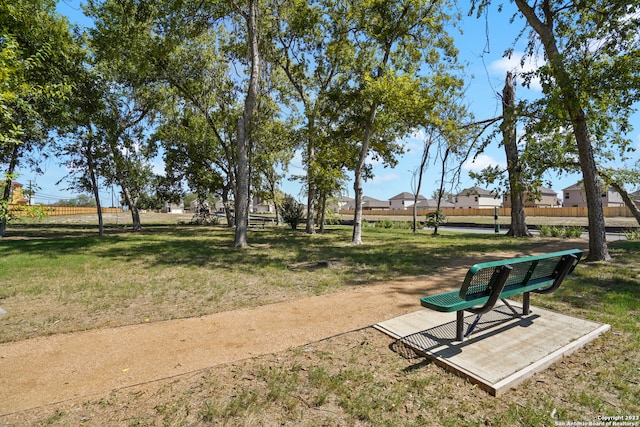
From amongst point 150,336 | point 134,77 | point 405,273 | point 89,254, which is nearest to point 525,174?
point 405,273

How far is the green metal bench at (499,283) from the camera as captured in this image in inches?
144

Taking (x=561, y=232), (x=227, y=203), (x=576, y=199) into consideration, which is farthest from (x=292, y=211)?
(x=576, y=199)

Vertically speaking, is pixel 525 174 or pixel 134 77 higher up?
pixel 134 77

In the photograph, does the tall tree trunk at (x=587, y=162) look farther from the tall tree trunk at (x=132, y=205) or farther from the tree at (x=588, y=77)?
the tall tree trunk at (x=132, y=205)

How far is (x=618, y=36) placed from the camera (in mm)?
8875

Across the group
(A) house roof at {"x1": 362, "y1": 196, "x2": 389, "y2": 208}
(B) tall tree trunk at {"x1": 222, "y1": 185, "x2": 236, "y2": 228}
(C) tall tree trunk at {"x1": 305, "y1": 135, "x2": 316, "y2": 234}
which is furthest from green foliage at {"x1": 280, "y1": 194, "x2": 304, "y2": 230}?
(A) house roof at {"x1": 362, "y1": 196, "x2": 389, "y2": 208}

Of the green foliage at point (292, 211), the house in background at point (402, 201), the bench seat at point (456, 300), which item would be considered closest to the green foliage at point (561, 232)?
the green foliage at point (292, 211)

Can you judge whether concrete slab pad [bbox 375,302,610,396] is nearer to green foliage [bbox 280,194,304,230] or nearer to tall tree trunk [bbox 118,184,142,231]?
green foliage [bbox 280,194,304,230]

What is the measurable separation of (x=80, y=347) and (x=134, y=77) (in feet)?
59.7

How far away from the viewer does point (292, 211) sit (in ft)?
81.1

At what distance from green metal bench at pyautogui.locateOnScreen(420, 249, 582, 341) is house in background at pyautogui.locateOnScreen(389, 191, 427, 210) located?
285 feet

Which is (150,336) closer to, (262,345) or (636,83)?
(262,345)

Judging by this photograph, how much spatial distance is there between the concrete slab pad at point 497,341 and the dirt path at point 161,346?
0.66 m

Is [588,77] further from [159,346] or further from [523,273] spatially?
[159,346]
